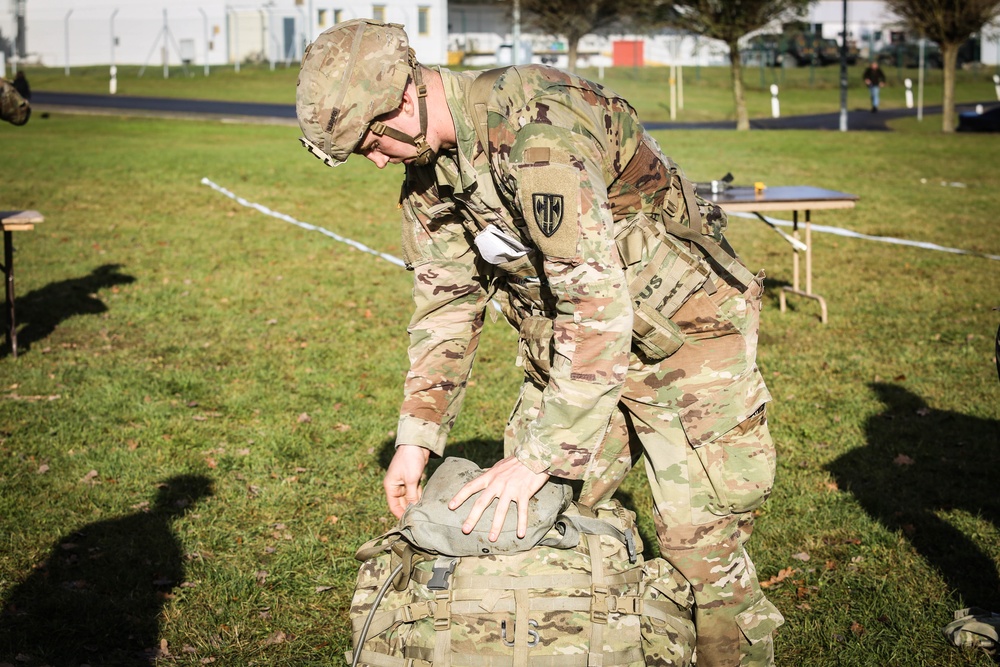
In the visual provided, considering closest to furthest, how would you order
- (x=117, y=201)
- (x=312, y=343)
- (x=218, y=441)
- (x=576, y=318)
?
(x=576, y=318)
(x=218, y=441)
(x=312, y=343)
(x=117, y=201)

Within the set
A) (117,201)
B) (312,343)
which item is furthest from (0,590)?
(117,201)

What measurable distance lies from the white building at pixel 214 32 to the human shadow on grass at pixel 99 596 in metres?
54.7

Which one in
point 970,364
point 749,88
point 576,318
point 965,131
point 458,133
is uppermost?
point 749,88

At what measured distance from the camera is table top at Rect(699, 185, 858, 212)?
8328mm

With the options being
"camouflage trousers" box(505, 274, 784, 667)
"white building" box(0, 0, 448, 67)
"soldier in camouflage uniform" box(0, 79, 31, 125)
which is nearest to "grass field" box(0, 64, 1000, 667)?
"camouflage trousers" box(505, 274, 784, 667)

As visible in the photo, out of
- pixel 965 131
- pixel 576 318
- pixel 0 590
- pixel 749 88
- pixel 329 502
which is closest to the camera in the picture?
pixel 576 318

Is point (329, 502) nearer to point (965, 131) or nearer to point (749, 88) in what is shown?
point (965, 131)

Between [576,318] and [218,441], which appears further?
[218,441]

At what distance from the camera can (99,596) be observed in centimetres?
435

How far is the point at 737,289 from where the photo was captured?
3.00 meters

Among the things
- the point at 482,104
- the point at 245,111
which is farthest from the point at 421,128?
the point at 245,111

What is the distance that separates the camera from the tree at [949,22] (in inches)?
1189

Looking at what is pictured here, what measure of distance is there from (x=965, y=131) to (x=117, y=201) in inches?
1009

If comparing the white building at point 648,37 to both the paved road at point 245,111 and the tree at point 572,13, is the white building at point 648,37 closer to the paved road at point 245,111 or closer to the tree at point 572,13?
the tree at point 572,13
